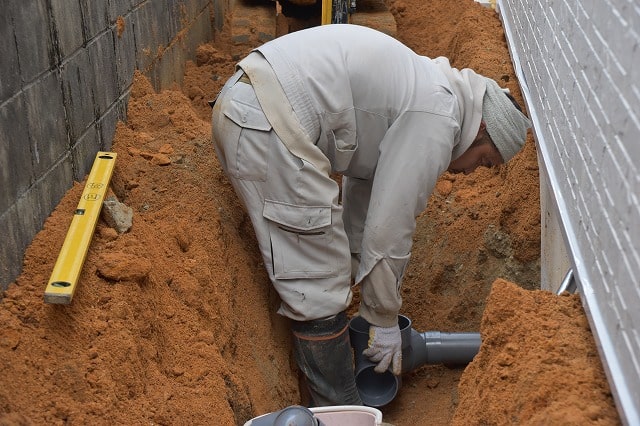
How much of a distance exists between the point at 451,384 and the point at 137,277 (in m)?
1.91

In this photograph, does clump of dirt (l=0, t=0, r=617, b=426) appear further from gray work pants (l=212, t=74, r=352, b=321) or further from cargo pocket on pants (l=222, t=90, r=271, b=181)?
cargo pocket on pants (l=222, t=90, r=271, b=181)

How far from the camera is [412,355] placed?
373 cm

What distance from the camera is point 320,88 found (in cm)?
312

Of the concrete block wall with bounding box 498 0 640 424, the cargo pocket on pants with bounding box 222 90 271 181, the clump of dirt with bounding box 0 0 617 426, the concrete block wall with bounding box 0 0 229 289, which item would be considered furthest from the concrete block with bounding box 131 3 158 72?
the concrete block wall with bounding box 498 0 640 424

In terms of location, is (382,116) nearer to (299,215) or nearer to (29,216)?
(299,215)

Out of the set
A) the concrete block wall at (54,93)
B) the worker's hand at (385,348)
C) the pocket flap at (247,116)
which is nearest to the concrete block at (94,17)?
the concrete block wall at (54,93)

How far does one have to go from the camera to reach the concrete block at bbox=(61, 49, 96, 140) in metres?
3.07

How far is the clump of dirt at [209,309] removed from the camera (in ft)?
7.65

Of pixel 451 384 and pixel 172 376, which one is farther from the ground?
pixel 172 376

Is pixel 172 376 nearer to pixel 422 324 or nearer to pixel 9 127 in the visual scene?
pixel 9 127

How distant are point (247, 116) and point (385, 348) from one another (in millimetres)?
1222

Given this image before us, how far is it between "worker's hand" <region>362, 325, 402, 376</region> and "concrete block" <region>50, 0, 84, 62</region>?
5.77ft

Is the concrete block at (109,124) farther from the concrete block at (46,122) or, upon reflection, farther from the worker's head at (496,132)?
the worker's head at (496,132)

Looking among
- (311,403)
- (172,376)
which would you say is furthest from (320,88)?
(311,403)
